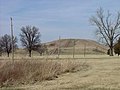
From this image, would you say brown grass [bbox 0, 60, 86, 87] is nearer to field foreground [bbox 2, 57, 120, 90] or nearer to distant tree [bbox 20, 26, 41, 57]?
field foreground [bbox 2, 57, 120, 90]

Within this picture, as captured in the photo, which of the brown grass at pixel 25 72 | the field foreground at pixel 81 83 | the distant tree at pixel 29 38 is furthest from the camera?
the distant tree at pixel 29 38

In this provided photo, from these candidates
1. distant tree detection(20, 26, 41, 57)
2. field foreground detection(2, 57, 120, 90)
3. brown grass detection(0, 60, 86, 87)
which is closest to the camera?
field foreground detection(2, 57, 120, 90)

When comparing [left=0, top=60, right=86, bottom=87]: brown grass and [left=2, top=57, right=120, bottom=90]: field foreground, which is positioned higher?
[left=0, top=60, right=86, bottom=87]: brown grass

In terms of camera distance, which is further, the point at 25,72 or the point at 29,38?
the point at 29,38

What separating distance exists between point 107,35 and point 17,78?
3335 inches

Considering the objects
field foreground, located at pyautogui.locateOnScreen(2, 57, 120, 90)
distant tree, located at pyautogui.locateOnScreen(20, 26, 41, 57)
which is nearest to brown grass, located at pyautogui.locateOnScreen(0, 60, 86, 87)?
field foreground, located at pyautogui.locateOnScreen(2, 57, 120, 90)

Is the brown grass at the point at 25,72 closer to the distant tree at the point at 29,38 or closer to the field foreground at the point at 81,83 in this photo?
the field foreground at the point at 81,83

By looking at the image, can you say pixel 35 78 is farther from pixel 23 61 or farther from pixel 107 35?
pixel 107 35

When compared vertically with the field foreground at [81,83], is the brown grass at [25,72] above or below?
above

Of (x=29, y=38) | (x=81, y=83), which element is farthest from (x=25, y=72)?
(x=29, y=38)

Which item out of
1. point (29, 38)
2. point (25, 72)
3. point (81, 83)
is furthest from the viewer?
point (29, 38)

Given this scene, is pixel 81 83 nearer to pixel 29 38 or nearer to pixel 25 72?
pixel 25 72

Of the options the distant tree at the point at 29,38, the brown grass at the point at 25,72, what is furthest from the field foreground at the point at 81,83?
the distant tree at the point at 29,38

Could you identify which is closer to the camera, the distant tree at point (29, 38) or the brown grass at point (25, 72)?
the brown grass at point (25, 72)
